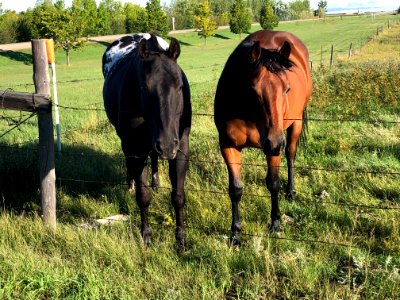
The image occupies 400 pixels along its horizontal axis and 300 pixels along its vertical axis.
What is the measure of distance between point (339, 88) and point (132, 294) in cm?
886

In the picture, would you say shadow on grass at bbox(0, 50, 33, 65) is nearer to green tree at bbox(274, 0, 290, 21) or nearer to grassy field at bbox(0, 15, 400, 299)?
grassy field at bbox(0, 15, 400, 299)

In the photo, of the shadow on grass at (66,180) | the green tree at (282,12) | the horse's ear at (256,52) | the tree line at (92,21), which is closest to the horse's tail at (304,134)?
the shadow on grass at (66,180)

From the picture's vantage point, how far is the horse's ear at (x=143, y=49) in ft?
11.0

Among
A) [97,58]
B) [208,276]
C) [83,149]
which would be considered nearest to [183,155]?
[208,276]

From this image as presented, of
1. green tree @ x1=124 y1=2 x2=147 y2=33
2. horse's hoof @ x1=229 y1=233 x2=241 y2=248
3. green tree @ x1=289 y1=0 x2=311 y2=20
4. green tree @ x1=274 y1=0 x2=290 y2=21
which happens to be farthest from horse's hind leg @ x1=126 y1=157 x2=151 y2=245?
green tree @ x1=289 y1=0 x2=311 y2=20

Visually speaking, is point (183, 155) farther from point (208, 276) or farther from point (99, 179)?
point (99, 179)

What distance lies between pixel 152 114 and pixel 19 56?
150 ft

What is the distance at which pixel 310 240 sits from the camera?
373 centimetres

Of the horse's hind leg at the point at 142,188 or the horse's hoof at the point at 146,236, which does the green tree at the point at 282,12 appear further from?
the horse's hoof at the point at 146,236

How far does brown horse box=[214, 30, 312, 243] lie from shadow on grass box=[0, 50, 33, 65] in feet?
137

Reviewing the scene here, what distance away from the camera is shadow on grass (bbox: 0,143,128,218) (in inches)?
201

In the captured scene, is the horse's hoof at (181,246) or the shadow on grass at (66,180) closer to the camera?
the horse's hoof at (181,246)

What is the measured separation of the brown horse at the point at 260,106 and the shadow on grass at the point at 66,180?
5.06 ft

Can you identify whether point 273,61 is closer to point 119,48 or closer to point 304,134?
point 304,134
